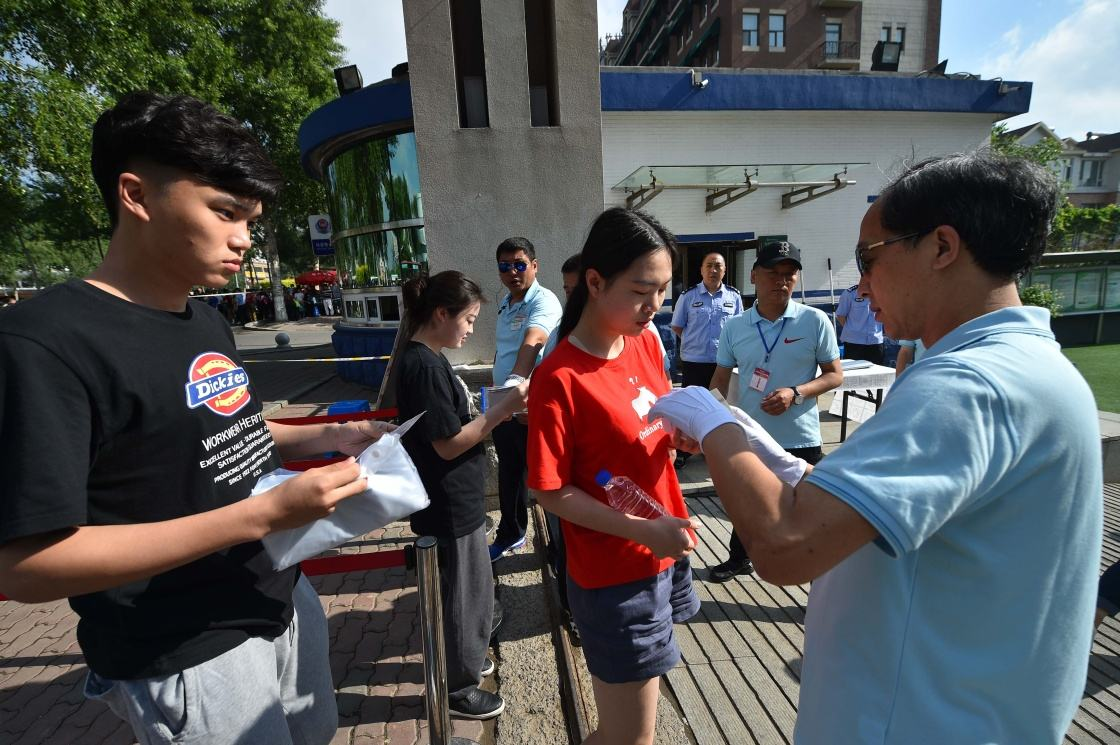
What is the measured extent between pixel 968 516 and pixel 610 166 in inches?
454

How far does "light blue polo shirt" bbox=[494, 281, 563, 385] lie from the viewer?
12.2 ft

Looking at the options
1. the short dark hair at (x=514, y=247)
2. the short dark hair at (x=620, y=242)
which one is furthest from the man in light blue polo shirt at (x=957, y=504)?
the short dark hair at (x=514, y=247)

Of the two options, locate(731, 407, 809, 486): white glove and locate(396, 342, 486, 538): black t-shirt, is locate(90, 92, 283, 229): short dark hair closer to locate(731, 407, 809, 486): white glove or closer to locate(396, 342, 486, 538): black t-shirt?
locate(396, 342, 486, 538): black t-shirt

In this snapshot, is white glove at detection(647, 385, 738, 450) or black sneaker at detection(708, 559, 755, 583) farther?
black sneaker at detection(708, 559, 755, 583)

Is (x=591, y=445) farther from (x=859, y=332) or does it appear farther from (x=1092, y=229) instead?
(x=1092, y=229)

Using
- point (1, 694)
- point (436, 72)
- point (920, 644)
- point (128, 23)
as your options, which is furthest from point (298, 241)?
point (920, 644)

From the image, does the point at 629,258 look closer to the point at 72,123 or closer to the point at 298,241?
the point at 72,123

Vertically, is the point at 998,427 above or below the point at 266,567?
above

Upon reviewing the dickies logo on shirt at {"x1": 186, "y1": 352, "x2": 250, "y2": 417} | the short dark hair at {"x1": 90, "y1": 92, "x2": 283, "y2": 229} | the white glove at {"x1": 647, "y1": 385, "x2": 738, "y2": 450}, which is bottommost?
the white glove at {"x1": 647, "y1": 385, "x2": 738, "y2": 450}

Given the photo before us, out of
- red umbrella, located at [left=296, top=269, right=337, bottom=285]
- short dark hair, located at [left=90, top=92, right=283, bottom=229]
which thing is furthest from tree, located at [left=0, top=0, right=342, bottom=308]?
red umbrella, located at [left=296, top=269, right=337, bottom=285]

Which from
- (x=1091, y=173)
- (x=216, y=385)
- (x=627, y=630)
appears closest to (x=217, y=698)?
(x=216, y=385)

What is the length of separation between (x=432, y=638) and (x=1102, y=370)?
13.2m

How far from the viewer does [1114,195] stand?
40.2m

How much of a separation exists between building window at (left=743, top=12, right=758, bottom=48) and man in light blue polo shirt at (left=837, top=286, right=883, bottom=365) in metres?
24.4
